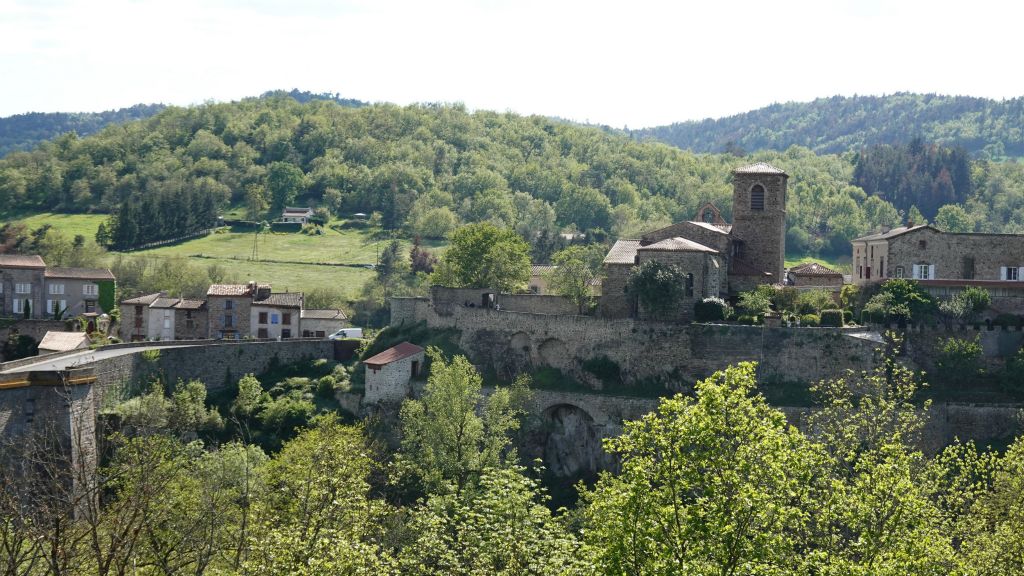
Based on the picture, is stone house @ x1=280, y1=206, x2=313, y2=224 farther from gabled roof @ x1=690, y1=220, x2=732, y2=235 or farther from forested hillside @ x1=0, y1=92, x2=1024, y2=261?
gabled roof @ x1=690, y1=220, x2=732, y2=235

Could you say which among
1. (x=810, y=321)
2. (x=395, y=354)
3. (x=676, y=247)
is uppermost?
(x=676, y=247)

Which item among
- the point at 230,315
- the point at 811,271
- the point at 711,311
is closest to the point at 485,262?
the point at 230,315

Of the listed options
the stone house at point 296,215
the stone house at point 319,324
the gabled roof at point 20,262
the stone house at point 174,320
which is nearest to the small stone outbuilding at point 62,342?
the stone house at point 174,320

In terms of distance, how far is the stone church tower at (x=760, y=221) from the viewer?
72.3 metres

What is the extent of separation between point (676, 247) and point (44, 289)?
45.7m

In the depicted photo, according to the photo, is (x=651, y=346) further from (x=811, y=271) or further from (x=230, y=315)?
(x=230, y=315)

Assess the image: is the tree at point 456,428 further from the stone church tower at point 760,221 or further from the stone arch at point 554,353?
the stone church tower at point 760,221

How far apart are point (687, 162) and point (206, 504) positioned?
160 meters

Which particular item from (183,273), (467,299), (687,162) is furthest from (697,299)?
(687,162)

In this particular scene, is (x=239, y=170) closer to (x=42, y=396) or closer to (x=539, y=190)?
(x=539, y=190)

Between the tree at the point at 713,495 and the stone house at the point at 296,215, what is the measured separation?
12037cm

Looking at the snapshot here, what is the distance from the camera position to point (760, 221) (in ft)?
238

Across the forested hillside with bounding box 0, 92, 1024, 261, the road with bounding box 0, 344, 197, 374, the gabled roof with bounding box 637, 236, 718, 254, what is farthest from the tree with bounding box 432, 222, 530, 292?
the forested hillside with bounding box 0, 92, 1024, 261

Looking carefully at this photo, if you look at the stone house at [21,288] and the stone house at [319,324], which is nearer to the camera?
the stone house at [319,324]
